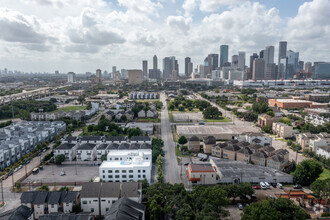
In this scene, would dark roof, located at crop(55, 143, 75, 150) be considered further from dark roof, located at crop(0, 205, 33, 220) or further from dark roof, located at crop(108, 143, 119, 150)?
dark roof, located at crop(0, 205, 33, 220)

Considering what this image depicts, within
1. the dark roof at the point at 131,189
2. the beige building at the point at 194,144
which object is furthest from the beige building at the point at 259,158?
the dark roof at the point at 131,189

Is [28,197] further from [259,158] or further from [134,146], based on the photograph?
[259,158]

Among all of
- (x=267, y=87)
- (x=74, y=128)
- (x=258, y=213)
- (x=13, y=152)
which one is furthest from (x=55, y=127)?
(x=267, y=87)

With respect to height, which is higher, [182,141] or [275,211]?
[275,211]

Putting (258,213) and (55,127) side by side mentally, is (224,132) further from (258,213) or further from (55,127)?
(55,127)

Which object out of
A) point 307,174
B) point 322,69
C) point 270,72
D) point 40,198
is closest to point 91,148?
point 40,198

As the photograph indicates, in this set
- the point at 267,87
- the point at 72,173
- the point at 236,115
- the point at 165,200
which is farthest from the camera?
the point at 267,87
